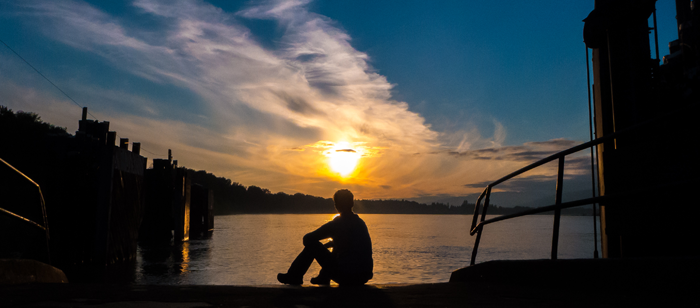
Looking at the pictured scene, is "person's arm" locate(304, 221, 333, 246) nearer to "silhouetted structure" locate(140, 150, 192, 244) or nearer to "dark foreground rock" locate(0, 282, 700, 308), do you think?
"dark foreground rock" locate(0, 282, 700, 308)

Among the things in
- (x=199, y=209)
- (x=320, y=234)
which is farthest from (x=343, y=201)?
(x=199, y=209)

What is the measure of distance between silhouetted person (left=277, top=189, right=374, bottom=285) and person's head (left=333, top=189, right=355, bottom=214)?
1cm

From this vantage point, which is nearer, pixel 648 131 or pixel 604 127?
pixel 648 131

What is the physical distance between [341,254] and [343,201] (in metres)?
0.55

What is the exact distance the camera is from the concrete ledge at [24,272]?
3.78 meters

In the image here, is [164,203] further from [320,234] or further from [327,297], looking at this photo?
[327,297]

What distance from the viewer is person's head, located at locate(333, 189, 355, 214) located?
4363mm

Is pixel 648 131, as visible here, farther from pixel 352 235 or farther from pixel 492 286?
pixel 352 235

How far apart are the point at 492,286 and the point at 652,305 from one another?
1.42 metres

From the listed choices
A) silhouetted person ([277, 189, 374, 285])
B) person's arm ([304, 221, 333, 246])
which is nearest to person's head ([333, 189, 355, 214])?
silhouetted person ([277, 189, 374, 285])

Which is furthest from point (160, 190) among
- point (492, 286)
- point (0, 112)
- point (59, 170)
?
point (0, 112)

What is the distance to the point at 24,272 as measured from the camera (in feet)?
13.4

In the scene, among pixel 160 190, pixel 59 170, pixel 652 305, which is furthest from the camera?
pixel 160 190

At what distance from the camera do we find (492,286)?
148 inches
